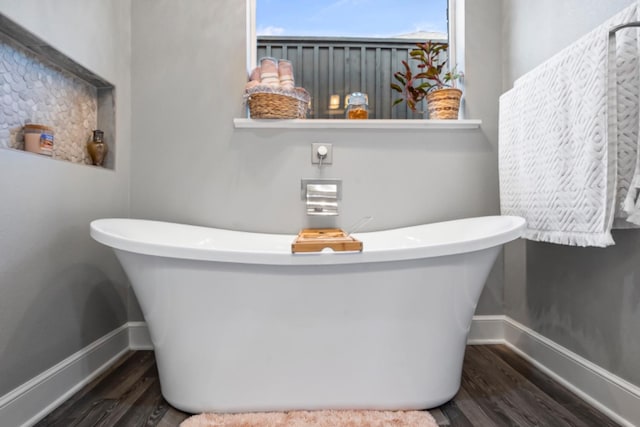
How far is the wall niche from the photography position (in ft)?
3.70

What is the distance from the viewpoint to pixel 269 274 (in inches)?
39.9

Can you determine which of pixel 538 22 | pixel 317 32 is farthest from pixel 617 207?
pixel 317 32

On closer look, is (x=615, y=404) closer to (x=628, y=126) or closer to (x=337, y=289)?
(x=628, y=126)

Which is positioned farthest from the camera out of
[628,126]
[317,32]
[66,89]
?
[317,32]

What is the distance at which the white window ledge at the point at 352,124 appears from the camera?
5.62 ft

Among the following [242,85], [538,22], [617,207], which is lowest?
[617,207]

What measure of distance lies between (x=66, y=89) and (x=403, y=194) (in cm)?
164

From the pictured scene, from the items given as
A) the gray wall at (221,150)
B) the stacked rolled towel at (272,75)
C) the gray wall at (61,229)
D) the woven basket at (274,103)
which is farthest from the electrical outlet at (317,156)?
the gray wall at (61,229)

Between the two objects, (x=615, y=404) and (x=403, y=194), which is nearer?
(x=615, y=404)

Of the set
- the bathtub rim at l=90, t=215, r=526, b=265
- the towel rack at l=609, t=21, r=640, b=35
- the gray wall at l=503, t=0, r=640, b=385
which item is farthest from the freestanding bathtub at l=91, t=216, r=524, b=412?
the towel rack at l=609, t=21, r=640, b=35

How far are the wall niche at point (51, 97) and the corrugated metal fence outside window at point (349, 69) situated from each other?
108cm

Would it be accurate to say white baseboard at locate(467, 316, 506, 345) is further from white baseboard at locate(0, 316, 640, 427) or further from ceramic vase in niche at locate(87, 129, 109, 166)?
ceramic vase in niche at locate(87, 129, 109, 166)

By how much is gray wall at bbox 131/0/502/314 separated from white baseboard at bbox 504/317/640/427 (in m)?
0.73

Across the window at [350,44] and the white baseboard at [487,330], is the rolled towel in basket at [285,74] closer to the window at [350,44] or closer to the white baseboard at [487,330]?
the window at [350,44]
